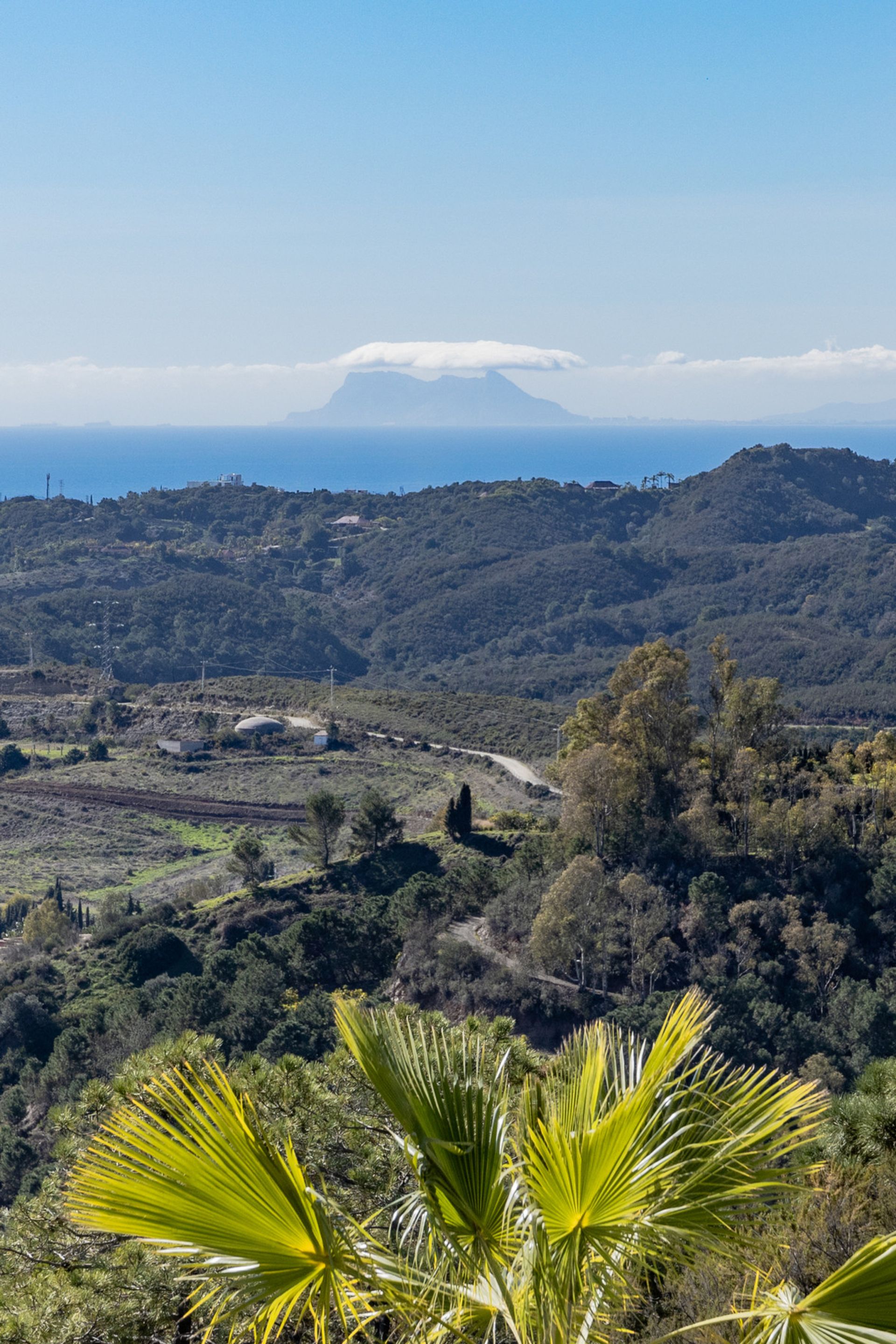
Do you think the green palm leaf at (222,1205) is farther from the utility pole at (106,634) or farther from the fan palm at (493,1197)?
the utility pole at (106,634)

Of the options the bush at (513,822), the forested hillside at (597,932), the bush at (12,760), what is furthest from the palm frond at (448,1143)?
the bush at (12,760)

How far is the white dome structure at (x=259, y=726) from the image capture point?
198 ft

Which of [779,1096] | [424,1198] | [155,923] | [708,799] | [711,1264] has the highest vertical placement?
[779,1096]

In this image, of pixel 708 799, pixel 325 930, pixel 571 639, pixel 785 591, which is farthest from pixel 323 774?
pixel 785 591

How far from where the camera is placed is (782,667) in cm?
9162

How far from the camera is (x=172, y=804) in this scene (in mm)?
52781

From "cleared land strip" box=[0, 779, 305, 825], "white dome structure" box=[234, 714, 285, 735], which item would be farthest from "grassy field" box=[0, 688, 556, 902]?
"white dome structure" box=[234, 714, 285, 735]

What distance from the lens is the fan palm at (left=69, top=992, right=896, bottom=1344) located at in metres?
4.04

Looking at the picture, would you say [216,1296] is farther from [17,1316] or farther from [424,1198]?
[424,1198]

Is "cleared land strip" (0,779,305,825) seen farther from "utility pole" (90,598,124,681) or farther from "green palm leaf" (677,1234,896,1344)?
"green palm leaf" (677,1234,896,1344)

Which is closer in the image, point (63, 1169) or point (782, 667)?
point (63, 1169)

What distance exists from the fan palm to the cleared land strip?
45.8 m

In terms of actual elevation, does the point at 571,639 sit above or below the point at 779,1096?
below

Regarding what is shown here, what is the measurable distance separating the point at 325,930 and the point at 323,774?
26.4m
